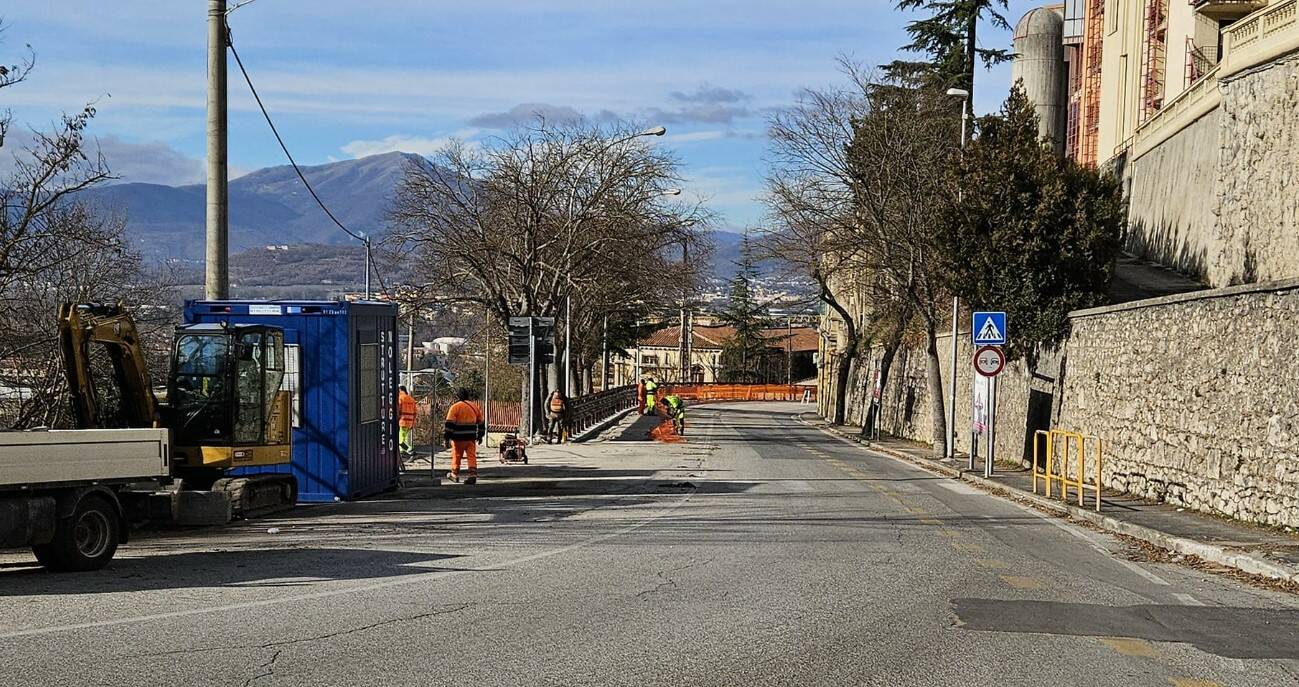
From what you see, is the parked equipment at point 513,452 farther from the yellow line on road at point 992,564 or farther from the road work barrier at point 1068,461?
the yellow line on road at point 992,564

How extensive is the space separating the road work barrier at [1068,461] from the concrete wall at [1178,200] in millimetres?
9793

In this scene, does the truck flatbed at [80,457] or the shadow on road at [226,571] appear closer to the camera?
the shadow on road at [226,571]

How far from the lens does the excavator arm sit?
14781 mm

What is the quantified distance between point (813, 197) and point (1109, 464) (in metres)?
19.5

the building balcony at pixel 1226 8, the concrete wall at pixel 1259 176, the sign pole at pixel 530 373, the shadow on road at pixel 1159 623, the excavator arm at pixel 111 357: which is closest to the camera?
the shadow on road at pixel 1159 623

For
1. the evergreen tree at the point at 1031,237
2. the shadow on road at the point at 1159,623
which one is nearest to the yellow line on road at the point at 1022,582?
the shadow on road at the point at 1159,623

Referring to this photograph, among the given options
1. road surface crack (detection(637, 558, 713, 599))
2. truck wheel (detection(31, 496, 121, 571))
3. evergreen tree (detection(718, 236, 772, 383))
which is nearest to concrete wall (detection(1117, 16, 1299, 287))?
road surface crack (detection(637, 558, 713, 599))

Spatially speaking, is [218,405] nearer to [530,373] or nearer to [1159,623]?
[1159,623]

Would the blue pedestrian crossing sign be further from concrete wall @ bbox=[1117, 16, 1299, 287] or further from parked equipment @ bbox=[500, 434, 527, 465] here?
parked equipment @ bbox=[500, 434, 527, 465]

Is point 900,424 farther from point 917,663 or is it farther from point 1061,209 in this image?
point 917,663

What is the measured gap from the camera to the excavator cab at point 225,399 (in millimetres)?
17281

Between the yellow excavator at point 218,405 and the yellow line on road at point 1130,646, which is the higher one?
the yellow excavator at point 218,405

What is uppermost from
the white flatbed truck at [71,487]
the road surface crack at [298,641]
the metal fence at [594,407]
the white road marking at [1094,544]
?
the white flatbed truck at [71,487]

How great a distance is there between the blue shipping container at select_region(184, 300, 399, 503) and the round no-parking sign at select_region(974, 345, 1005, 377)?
458 inches
